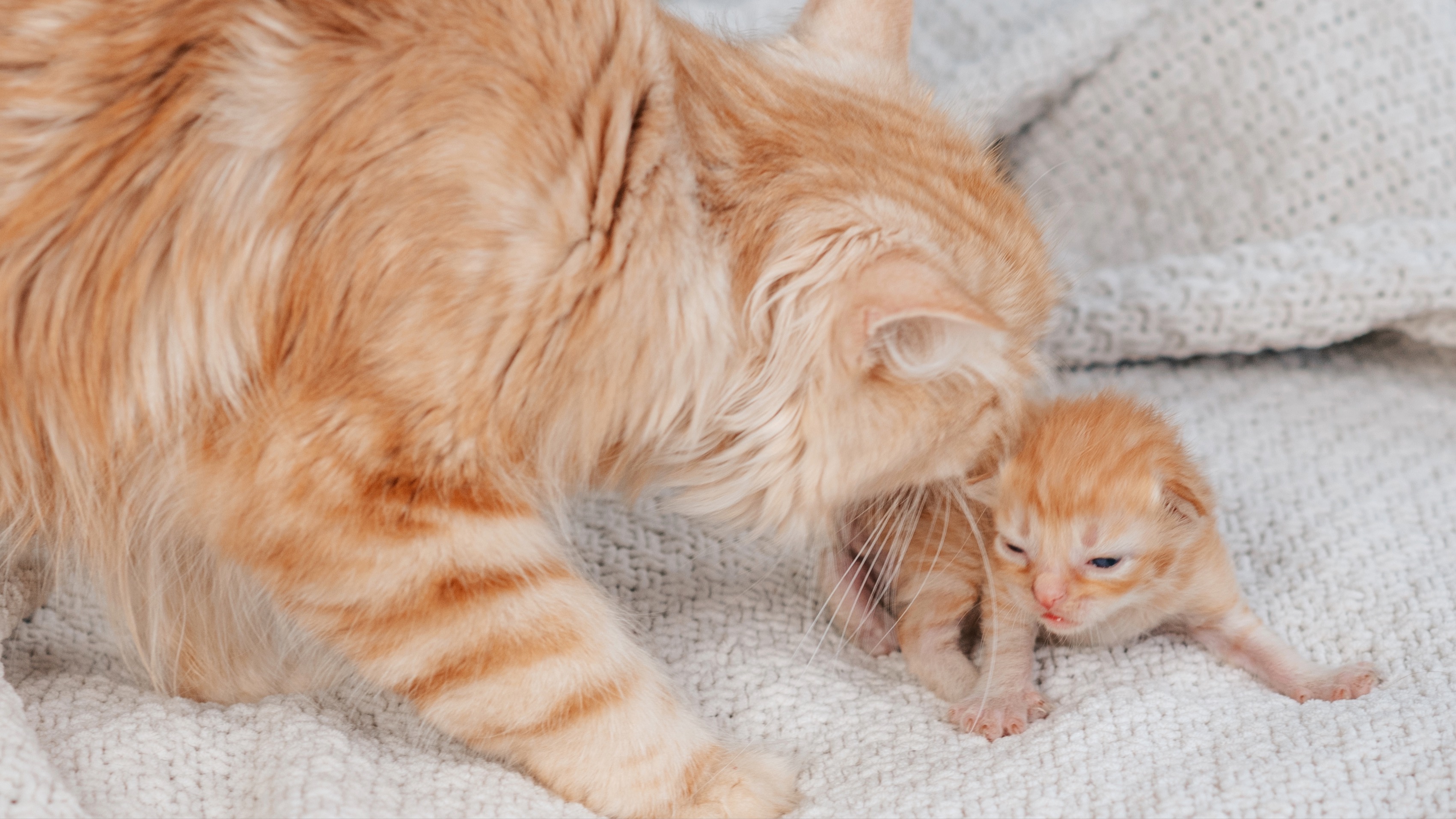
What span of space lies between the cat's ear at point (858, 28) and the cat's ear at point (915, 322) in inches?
17.2

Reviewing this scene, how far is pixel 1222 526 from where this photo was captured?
167 cm

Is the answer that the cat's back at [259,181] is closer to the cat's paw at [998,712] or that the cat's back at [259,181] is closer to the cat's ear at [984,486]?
the cat's ear at [984,486]

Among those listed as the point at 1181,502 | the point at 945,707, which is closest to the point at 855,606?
the point at 945,707

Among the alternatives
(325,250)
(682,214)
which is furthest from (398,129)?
(682,214)

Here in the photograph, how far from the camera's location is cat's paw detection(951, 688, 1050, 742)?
1.31 metres

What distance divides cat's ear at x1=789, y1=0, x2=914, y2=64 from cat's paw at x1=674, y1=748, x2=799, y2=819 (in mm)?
788

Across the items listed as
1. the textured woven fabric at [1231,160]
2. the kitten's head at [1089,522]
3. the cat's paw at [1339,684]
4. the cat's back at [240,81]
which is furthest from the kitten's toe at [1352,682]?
the cat's back at [240,81]

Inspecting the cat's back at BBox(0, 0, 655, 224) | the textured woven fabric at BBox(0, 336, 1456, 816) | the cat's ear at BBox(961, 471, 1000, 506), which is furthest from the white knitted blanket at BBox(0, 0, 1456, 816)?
the cat's back at BBox(0, 0, 655, 224)

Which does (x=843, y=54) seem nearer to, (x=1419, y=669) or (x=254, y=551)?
(x=254, y=551)

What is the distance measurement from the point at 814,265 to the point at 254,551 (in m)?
0.57

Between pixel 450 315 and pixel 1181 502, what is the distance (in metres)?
0.82

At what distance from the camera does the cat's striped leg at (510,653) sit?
1.10m

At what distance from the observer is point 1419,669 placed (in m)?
1.36

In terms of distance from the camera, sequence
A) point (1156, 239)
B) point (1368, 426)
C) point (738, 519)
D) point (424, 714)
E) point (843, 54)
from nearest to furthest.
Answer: point (424, 714) < point (738, 519) < point (843, 54) < point (1368, 426) < point (1156, 239)
